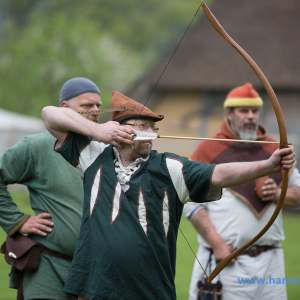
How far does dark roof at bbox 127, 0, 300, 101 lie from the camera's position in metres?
14.4

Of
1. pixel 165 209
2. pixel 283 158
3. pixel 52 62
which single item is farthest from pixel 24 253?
pixel 52 62

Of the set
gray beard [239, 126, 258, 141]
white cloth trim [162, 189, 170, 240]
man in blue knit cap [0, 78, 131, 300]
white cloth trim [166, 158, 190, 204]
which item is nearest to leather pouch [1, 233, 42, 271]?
man in blue knit cap [0, 78, 131, 300]

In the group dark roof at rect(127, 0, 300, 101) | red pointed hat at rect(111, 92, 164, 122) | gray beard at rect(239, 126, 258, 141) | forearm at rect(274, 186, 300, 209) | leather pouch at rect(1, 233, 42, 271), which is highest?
dark roof at rect(127, 0, 300, 101)

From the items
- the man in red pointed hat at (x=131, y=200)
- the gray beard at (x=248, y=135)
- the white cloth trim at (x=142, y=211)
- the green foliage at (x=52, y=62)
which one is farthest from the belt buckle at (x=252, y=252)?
the green foliage at (x=52, y=62)

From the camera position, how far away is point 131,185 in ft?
7.98

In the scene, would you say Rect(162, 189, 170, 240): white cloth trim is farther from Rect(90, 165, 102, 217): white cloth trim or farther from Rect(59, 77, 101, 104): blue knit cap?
Rect(59, 77, 101, 104): blue knit cap

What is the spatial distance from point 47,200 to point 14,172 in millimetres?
297

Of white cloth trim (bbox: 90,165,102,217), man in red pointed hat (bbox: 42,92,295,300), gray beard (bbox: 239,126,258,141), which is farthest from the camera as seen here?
gray beard (bbox: 239,126,258,141)

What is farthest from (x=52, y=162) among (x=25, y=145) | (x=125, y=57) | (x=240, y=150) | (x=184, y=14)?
→ (x=184, y=14)

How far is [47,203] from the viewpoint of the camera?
314 centimetres

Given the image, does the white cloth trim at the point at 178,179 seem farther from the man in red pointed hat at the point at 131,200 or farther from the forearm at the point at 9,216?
the forearm at the point at 9,216

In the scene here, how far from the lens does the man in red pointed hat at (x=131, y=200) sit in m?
2.32

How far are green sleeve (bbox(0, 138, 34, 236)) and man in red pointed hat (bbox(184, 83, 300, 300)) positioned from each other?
1.18 m

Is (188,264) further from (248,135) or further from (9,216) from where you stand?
(9,216)
